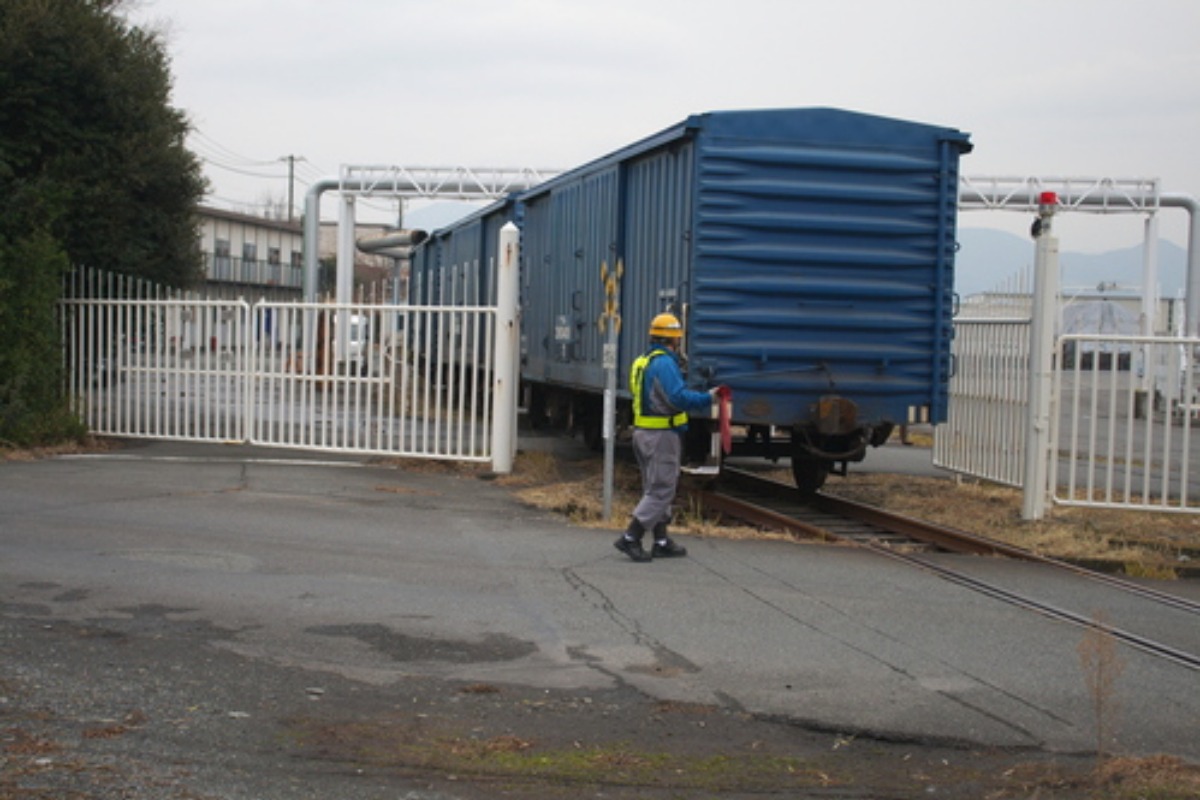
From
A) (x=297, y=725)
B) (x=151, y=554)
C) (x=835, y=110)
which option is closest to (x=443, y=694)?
(x=297, y=725)

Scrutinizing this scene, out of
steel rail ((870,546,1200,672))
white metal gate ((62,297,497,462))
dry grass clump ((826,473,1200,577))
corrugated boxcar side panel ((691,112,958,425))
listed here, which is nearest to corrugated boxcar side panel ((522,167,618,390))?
white metal gate ((62,297,497,462))

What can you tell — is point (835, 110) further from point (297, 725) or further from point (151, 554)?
point (297, 725)

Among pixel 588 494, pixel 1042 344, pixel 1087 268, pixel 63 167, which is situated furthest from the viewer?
pixel 1087 268

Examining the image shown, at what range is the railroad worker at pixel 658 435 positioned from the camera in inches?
421

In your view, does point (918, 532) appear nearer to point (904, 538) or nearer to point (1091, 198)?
point (904, 538)

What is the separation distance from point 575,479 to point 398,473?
6.59 ft

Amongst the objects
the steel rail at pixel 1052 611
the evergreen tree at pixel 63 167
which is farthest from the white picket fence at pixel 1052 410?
the evergreen tree at pixel 63 167

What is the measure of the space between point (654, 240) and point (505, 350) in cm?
215

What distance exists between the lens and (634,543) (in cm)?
1073

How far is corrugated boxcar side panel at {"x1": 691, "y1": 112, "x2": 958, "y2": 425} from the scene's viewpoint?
1345 cm

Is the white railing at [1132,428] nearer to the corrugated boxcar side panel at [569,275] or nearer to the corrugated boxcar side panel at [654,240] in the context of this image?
the corrugated boxcar side panel at [654,240]

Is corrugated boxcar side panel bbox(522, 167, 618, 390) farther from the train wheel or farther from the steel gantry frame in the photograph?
the steel gantry frame

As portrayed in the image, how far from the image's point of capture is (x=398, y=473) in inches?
629

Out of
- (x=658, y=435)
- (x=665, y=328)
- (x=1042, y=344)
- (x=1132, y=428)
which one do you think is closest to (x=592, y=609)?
(x=658, y=435)
